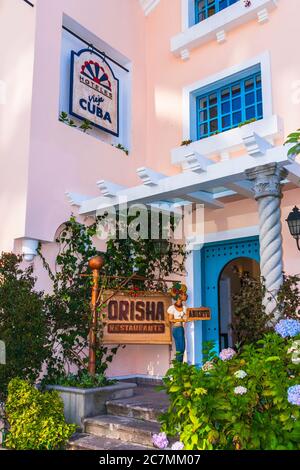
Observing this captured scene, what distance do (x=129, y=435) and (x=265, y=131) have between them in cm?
503

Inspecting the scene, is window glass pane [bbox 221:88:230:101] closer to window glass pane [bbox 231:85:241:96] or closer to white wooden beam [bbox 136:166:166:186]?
window glass pane [bbox 231:85:241:96]

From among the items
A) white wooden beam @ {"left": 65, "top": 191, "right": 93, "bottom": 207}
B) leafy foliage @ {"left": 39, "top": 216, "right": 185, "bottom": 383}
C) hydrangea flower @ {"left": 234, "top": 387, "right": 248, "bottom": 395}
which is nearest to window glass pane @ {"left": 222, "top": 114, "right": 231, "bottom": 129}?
leafy foliage @ {"left": 39, "top": 216, "right": 185, "bottom": 383}

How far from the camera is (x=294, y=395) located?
3189 mm

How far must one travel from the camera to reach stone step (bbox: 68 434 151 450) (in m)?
5.11

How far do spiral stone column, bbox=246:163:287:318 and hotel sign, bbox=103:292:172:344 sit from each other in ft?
7.36

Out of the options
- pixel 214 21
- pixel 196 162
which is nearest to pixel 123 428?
pixel 196 162

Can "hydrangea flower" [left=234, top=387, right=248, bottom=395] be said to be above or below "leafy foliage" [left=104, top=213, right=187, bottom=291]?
below

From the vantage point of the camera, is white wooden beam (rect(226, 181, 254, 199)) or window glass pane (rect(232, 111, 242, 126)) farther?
window glass pane (rect(232, 111, 242, 126))

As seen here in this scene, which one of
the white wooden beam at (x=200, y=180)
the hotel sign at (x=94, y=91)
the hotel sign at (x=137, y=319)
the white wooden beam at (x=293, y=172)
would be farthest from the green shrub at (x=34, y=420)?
the hotel sign at (x=94, y=91)

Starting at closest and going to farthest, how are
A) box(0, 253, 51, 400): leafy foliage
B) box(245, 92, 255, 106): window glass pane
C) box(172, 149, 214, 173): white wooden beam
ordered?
box(172, 149, 214, 173): white wooden beam < box(0, 253, 51, 400): leafy foliage < box(245, 92, 255, 106): window glass pane

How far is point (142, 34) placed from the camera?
32.9 feet

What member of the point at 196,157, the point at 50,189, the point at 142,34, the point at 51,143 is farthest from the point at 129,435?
the point at 142,34

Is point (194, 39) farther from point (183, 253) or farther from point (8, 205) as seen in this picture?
point (8, 205)

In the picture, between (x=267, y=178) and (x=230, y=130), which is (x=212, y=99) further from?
(x=267, y=178)
